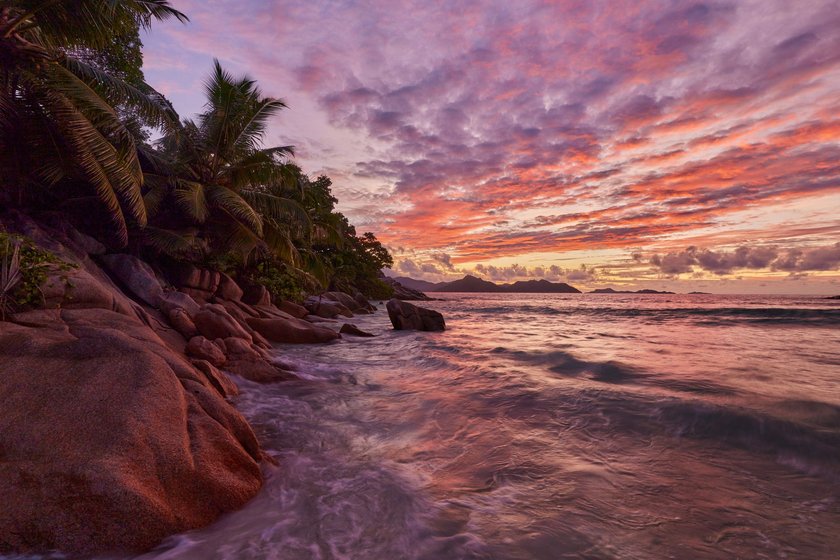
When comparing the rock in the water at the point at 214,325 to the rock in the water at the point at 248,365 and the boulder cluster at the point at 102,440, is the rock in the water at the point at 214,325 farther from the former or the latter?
the boulder cluster at the point at 102,440

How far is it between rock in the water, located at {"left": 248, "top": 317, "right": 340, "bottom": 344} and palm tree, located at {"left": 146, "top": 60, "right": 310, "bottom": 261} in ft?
11.1

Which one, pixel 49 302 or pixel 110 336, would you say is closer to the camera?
pixel 110 336

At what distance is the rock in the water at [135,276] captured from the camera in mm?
11034

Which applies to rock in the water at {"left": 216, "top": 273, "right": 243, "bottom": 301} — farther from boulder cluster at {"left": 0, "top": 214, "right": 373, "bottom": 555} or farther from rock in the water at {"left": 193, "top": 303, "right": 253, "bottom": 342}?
boulder cluster at {"left": 0, "top": 214, "right": 373, "bottom": 555}

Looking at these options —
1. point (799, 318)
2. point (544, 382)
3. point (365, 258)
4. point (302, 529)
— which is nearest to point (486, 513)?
point (302, 529)

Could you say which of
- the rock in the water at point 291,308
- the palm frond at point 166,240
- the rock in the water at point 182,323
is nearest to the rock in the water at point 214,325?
the rock in the water at point 182,323

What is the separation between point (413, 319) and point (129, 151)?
45.7 ft

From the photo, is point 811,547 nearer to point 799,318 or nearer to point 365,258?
point 799,318

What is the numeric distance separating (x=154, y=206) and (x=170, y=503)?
13601 millimetres

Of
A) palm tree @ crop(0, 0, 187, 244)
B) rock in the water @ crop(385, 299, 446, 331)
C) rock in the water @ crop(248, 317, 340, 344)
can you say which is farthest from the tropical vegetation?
rock in the water @ crop(385, 299, 446, 331)

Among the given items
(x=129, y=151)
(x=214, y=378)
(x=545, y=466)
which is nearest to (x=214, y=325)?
(x=214, y=378)

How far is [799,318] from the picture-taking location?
23609 millimetres

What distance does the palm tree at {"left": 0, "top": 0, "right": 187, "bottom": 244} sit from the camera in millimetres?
8891

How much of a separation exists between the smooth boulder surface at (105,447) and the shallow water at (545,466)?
334mm
